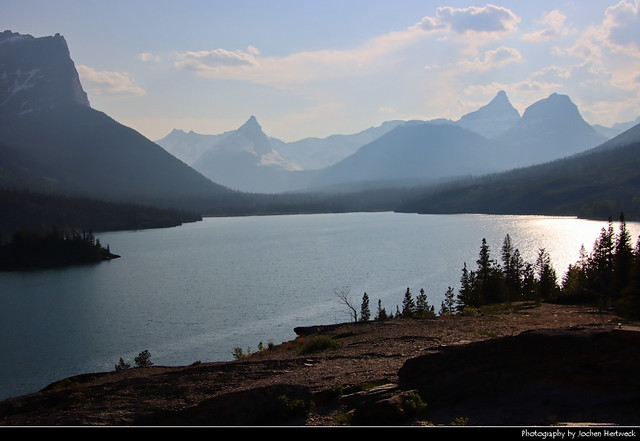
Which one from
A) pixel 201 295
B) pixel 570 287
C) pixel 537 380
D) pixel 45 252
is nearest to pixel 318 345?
pixel 537 380

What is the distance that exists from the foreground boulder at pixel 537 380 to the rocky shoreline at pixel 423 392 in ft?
0.10

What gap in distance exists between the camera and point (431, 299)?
8381 centimetres

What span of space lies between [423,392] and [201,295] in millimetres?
79634

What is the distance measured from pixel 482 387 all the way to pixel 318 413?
5.88 m

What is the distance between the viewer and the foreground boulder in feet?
47.3

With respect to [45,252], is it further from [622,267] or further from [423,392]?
[423,392]

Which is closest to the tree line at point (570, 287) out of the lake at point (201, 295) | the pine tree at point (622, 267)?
the pine tree at point (622, 267)

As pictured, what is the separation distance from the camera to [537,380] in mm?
15812

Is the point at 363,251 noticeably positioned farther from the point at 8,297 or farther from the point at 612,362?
the point at 612,362

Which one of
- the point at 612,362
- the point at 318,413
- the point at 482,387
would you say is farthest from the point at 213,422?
the point at 612,362

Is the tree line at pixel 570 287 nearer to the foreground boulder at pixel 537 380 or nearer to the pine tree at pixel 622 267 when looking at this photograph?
the pine tree at pixel 622 267

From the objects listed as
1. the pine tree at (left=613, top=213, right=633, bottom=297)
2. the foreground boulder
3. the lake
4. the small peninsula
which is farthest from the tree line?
the small peninsula

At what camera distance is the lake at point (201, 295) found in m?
58.7

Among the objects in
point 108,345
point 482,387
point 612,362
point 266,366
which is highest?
point 612,362
